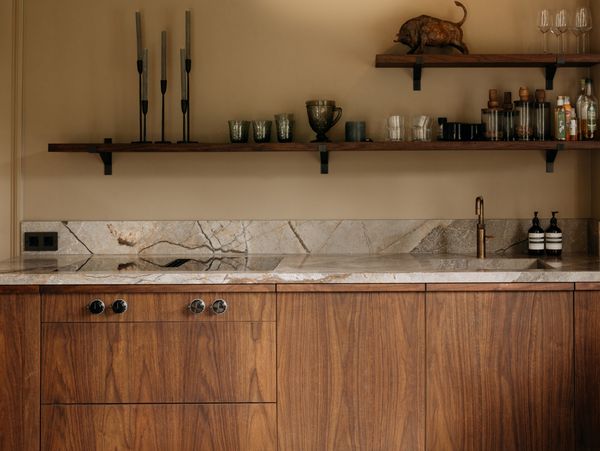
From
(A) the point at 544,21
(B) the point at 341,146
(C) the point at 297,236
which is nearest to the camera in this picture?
(B) the point at 341,146

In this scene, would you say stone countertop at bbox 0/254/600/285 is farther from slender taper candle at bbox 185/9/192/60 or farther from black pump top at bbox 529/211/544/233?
slender taper candle at bbox 185/9/192/60

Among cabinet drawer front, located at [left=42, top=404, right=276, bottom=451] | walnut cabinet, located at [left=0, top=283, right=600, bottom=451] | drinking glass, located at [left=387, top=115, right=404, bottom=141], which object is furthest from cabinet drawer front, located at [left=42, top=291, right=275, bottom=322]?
drinking glass, located at [left=387, top=115, right=404, bottom=141]

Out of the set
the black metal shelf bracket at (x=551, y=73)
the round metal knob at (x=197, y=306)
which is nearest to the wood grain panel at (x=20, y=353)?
the round metal knob at (x=197, y=306)

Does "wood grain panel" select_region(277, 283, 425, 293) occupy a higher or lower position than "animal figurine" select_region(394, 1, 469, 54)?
lower

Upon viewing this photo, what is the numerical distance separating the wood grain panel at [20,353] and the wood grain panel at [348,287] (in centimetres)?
87

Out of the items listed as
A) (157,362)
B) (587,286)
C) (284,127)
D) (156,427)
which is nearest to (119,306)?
(157,362)

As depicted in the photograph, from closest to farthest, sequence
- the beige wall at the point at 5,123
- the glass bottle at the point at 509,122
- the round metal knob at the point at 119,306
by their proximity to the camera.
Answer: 1. the round metal knob at the point at 119,306
2. the glass bottle at the point at 509,122
3. the beige wall at the point at 5,123

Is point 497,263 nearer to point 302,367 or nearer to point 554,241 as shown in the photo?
point 554,241

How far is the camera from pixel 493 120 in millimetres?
3051

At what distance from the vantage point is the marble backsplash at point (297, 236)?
318 cm

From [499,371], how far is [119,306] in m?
1.34

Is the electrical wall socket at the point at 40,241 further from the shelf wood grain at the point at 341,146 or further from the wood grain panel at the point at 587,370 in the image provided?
the wood grain panel at the point at 587,370

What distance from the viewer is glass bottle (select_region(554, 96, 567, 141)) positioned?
3.02 meters

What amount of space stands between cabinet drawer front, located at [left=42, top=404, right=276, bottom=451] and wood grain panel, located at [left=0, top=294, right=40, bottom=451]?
8 cm
